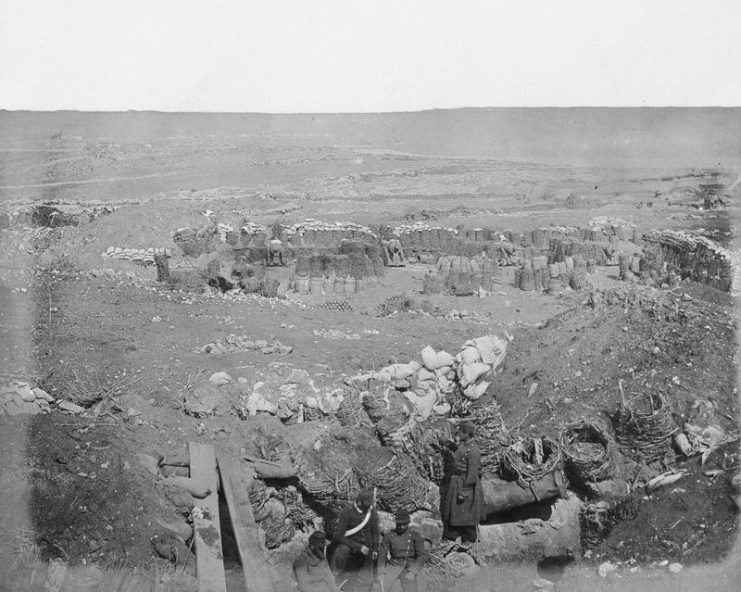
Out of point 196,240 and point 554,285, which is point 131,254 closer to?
point 196,240

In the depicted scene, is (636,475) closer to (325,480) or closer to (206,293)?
(325,480)

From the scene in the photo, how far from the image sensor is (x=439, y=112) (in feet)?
85.9

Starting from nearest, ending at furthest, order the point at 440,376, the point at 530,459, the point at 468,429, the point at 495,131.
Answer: the point at 468,429, the point at 530,459, the point at 440,376, the point at 495,131

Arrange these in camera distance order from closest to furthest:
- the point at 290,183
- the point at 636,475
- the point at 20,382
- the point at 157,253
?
the point at 636,475, the point at 20,382, the point at 157,253, the point at 290,183

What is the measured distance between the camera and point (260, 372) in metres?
7.91

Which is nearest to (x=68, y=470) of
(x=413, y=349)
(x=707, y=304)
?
(x=413, y=349)

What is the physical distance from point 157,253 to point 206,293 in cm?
298

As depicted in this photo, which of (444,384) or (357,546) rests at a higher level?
(444,384)

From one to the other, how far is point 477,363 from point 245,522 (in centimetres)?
352

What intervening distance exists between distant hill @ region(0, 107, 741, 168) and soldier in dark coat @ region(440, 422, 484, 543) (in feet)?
51.8

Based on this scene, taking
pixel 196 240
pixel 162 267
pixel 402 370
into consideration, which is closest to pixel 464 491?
pixel 402 370

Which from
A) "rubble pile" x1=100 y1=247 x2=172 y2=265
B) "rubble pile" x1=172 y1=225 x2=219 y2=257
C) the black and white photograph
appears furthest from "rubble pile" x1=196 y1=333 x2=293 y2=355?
"rubble pile" x1=172 y1=225 x2=219 y2=257

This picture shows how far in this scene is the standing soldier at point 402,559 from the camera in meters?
5.21

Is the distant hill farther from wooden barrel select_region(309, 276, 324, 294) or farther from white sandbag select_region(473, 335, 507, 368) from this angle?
white sandbag select_region(473, 335, 507, 368)
